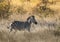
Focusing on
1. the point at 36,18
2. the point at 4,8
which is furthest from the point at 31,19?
the point at 4,8

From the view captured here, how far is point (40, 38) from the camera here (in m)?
2.67

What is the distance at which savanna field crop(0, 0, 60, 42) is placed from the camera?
2.67 meters

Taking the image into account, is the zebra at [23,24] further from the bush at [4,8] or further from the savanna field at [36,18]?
the bush at [4,8]

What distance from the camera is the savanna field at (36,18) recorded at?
8.76 ft

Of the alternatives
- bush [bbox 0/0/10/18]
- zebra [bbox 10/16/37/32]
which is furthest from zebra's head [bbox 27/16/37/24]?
bush [bbox 0/0/10/18]

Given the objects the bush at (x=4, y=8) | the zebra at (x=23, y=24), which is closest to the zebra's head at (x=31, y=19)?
the zebra at (x=23, y=24)

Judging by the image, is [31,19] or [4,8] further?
[4,8]

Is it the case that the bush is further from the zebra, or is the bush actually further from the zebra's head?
the zebra's head

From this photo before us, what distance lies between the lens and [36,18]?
2766 millimetres

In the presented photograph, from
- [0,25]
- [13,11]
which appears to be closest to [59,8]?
[13,11]

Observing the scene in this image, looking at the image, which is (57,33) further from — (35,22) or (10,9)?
(10,9)

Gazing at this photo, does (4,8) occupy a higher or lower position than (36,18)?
higher

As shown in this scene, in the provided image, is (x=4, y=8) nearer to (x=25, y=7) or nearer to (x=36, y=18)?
(x=25, y=7)

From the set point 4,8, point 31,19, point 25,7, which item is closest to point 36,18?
point 31,19
